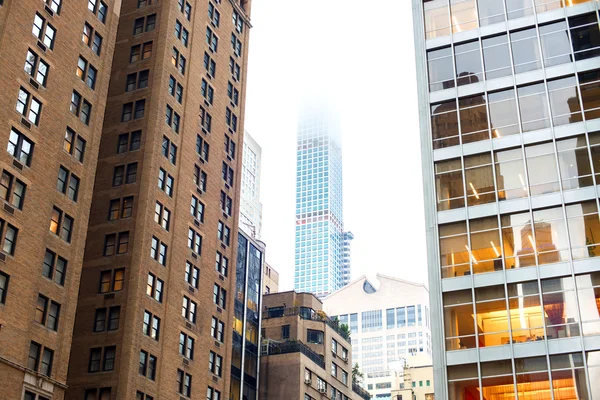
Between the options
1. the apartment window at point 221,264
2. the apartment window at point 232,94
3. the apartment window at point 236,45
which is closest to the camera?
the apartment window at point 221,264

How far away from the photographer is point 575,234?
43656 mm

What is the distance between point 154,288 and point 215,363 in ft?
38.7

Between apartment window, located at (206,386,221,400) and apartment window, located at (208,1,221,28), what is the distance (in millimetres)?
37400

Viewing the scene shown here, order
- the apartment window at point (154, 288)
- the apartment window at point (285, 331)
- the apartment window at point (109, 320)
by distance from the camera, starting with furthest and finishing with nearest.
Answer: the apartment window at point (285, 331), the apartment window at point (154, 288), the apartment window at point (109, 320)

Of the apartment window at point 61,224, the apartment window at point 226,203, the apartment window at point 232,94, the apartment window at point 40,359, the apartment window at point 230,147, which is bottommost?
the apartment window at point 40,359

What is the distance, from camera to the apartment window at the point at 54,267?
54.7 m

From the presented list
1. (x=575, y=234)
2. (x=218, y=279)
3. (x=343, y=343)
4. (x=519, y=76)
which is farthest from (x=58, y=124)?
(x=343, y=343)

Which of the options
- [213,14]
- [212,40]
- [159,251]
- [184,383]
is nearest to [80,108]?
[159,251]

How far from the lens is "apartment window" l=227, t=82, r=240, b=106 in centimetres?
8725

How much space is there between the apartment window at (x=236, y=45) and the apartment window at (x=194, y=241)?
2411cm

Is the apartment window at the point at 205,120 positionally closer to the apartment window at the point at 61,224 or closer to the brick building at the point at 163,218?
the brick building at the point at 163,218

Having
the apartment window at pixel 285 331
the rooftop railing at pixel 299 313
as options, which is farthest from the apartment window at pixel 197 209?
the rooftop railing at pixel 299 313

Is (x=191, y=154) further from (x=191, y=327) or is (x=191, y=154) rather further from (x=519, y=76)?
(x=519, y=76)

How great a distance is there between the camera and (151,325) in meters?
66.0
